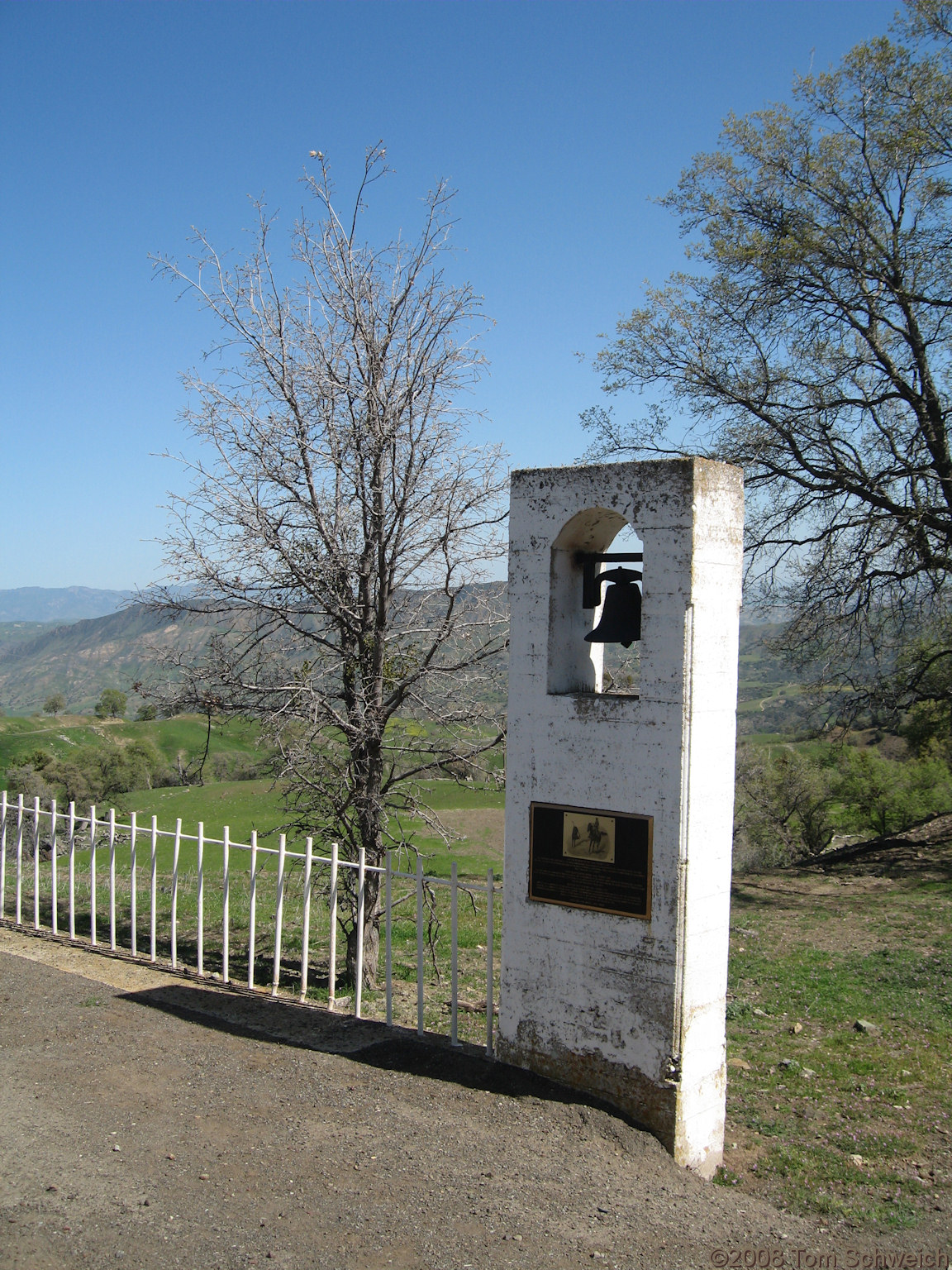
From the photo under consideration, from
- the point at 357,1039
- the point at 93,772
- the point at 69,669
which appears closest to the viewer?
the point at 357,1039

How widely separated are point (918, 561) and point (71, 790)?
113 ft

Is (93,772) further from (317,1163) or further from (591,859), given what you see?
(591,859)

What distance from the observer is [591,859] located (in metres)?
5.07

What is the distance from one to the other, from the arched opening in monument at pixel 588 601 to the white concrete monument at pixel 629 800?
1cm

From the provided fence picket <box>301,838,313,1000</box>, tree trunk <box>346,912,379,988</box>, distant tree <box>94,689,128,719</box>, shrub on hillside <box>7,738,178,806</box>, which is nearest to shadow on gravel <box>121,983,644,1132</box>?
fence picket <box>301,838,313,1000</box>

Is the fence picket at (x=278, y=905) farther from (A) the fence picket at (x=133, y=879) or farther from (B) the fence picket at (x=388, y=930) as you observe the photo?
(A) the fence picket at (x=133, y=879)

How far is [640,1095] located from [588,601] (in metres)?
2.82

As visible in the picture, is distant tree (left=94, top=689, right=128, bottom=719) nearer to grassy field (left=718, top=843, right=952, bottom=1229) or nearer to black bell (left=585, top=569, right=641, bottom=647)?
grassy field (left=718, top=843, right=952, bottom=1229)

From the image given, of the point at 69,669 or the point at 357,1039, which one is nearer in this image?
the point at 357,1039

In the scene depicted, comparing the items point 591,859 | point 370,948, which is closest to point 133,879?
point 370,948

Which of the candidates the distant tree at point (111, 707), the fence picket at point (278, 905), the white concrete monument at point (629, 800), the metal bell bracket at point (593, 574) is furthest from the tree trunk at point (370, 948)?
the distant tree at point (111, 707)

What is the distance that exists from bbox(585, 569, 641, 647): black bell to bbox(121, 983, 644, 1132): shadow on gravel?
2616 mm

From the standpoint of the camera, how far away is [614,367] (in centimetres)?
1490

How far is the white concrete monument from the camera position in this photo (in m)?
4.80
